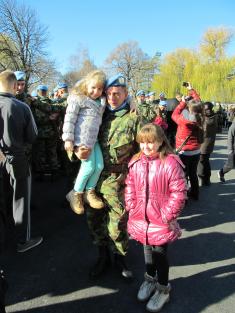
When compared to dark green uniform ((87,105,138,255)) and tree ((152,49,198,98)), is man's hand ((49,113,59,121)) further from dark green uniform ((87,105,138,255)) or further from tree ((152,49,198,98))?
tree ((152,49,198,98))

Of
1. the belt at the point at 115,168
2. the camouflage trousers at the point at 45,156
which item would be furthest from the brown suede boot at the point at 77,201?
the camouflage trousers at the point at 45,156

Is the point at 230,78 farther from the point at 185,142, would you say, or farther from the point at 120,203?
the point at 120,203

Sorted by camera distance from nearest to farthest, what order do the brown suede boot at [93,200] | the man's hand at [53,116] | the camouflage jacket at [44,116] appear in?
the brown suede boot at [93,200], the camouflage jacket at [44,116], the man's hand at [53,116]

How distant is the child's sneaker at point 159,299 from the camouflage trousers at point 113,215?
0.50m

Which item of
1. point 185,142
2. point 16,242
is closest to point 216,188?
point 185,142

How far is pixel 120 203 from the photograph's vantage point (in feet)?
10.7

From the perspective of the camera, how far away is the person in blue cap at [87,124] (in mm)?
3018

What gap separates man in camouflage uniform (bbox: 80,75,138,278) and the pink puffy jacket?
0.25m

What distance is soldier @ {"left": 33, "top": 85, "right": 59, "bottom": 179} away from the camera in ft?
23.2

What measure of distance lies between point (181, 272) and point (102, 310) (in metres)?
1.04

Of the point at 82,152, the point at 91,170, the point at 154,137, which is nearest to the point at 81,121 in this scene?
the point at 82,152

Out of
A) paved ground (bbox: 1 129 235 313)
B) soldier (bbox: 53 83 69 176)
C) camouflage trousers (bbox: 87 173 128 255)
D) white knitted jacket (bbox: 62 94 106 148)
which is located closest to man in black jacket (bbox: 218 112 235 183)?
paved ground (bbox: 1 129 235 313)

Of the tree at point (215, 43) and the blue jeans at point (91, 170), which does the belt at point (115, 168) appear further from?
the tree at point (215, 43)

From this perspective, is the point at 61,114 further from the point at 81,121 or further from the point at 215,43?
the point at 215,43
